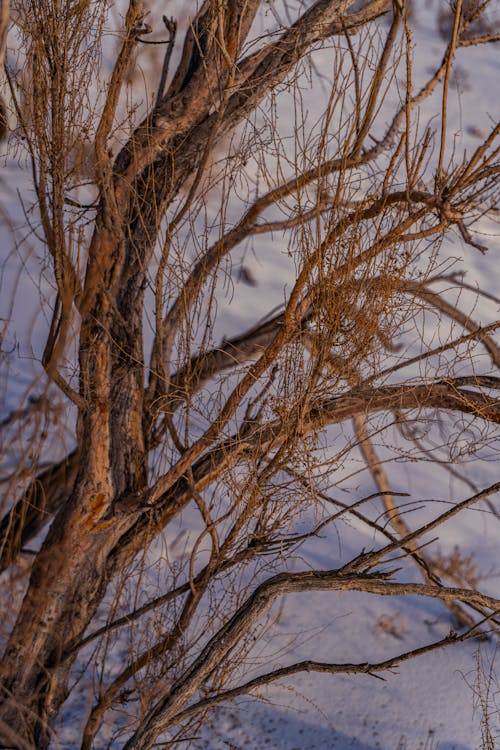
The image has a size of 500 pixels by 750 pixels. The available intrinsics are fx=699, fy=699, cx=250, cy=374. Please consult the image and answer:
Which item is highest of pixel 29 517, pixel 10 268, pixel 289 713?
pixel 10 268

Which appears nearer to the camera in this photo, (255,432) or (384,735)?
(255,432)

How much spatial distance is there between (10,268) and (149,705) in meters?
3.92

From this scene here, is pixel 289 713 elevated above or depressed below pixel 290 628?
below

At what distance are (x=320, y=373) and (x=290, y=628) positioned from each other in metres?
3.48

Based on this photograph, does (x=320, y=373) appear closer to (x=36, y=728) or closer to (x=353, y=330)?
(x=353, y=330)

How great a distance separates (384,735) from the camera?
5.21 metres

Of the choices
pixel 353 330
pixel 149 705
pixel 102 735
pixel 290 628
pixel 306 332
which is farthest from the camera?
pixel 290 628

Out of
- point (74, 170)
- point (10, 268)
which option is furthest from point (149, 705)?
point (10, 268)

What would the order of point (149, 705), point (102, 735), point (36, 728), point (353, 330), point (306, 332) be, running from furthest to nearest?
1. point (102, 735)
2. point (36, 728)
3. point (149, 705)
4. point (306, 332)
5. point (353, 330)

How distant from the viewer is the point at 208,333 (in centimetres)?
353

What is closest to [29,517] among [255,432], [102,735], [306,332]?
[102,735]

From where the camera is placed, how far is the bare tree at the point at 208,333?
9.36 ft

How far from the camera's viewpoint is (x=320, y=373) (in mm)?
2928

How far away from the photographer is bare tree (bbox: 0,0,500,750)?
112 inches
